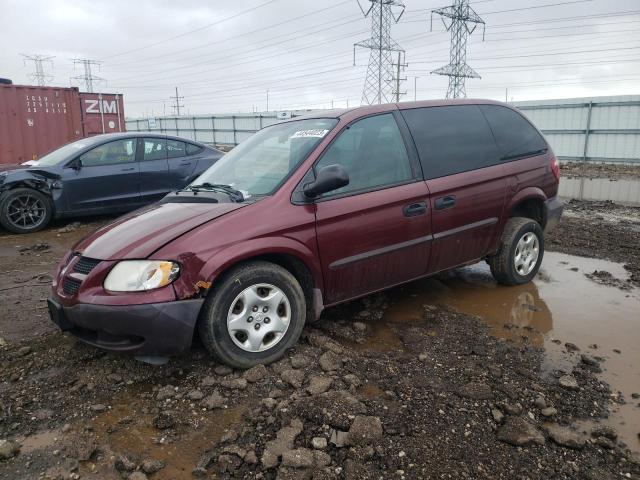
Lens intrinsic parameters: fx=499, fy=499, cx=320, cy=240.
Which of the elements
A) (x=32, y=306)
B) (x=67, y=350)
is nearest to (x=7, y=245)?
(x=32, y=306)

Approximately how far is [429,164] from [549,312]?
1665 millimetres

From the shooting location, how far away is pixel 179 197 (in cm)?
375

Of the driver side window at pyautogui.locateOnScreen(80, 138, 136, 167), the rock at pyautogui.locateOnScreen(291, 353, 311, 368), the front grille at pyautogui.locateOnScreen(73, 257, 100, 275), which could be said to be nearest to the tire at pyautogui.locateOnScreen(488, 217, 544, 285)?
the rock at pyautogui.locateOnScreen(291, 353, 311, 368)

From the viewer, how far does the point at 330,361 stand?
3.28 m

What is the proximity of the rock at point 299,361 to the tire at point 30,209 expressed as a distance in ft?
19.9

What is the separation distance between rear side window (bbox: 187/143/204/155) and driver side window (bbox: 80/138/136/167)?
37.1 inches

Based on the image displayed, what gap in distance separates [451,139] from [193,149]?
18.8 ft

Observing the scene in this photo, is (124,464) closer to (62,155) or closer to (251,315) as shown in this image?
(251,315)

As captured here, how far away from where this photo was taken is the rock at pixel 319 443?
2.45 meters

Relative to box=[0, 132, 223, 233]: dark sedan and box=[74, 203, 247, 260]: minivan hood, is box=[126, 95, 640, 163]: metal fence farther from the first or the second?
box=[74, 203, 247, 260]: minivan hood

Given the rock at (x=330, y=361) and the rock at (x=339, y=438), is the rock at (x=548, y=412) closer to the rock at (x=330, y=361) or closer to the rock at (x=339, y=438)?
the rock at (x=339, y=438)

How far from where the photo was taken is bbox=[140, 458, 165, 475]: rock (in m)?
2.34

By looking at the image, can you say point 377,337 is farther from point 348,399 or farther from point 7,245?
point 7,245

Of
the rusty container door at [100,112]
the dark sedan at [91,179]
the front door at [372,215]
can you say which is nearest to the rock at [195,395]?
the front door at [372,215]
